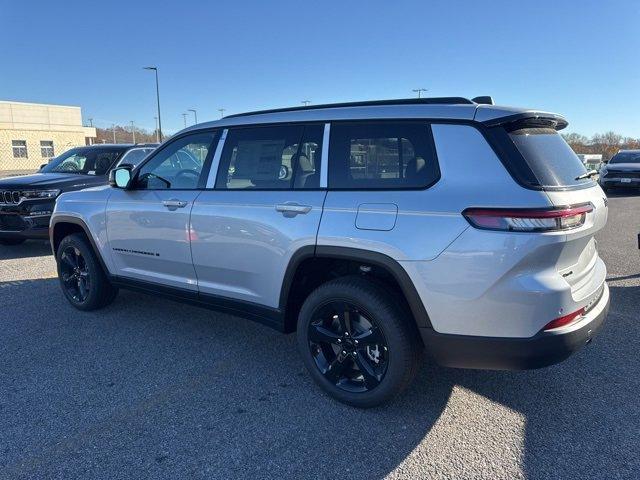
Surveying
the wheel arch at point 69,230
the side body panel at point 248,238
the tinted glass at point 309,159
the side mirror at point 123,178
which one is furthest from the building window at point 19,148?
the tinted glass at point 309,159

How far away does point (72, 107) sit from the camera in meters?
48.8

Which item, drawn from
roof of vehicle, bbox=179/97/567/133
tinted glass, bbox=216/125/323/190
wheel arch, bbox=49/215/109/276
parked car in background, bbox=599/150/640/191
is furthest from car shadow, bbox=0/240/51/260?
parked car in background, bbox=599/150/640/191

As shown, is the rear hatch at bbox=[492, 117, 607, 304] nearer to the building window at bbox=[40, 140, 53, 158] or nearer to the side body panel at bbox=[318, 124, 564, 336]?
the side body panel at bbox=[318, 124, 564, 336]

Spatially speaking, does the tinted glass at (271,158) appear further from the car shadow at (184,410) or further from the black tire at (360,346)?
the car shadow at (184,410)

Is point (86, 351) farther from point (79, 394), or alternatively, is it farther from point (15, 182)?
point (15, 182)

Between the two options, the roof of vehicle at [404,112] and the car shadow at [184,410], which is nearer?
the car shadow at [184,410]

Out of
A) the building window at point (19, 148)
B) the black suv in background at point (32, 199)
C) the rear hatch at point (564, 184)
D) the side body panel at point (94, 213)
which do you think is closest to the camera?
the rear hatch at point (564, 184)

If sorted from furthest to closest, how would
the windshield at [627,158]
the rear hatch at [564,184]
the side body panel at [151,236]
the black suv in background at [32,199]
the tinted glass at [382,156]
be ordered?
the windshield at [627,158]
the black suv in background at [32,199]
the side body panel at [151,236]
the tinted glass at [382,156]
the rear hatch at [564,184]

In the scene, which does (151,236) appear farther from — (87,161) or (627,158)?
(627,158)

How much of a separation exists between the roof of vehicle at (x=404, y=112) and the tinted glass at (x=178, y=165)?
36 cm

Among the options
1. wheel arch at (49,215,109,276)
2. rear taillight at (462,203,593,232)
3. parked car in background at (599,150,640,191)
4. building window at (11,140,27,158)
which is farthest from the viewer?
building window at (11,140,27,158)

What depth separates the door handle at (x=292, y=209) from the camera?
316cm

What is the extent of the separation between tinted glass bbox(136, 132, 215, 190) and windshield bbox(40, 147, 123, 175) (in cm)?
480

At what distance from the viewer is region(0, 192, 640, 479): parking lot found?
8.43ft
